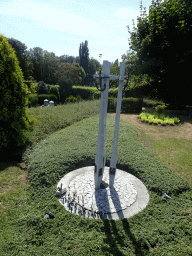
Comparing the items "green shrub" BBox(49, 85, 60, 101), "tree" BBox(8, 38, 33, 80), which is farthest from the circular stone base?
"tree" BBox(8, 38, 33, 80)

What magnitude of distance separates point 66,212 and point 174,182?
11.9 feet

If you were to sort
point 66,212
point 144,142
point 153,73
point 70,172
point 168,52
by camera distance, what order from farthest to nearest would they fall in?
1. point 153,73
2. point 168,52
3. point 144,142
4. point 70,172
5. point 66,212

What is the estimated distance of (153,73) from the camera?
16344 millimetres

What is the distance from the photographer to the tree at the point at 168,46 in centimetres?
1424

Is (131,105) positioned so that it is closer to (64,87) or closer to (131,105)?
(131,105)

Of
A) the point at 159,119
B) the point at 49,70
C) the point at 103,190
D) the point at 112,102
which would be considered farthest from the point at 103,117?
the point at 49,70

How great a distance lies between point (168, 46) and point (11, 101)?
13794 millimetres

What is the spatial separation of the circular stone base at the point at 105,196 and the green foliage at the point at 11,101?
11.0 ft

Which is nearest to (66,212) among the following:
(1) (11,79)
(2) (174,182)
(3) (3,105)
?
(2) (174,182)

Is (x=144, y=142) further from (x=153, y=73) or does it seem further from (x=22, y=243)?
(x=153, y=73)

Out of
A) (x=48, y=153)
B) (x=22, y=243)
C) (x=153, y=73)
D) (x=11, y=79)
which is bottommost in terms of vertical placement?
(x=22, y=243)

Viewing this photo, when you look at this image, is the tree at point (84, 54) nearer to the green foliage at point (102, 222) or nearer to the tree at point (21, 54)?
the tree at point (21, 54)

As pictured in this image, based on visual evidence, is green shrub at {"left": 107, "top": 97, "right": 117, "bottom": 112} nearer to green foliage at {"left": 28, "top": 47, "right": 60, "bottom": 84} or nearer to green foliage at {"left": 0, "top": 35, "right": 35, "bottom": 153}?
green foliage at {"left": 0, "top": 35, "right": 35, "bottom": 153}

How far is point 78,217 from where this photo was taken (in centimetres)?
409
